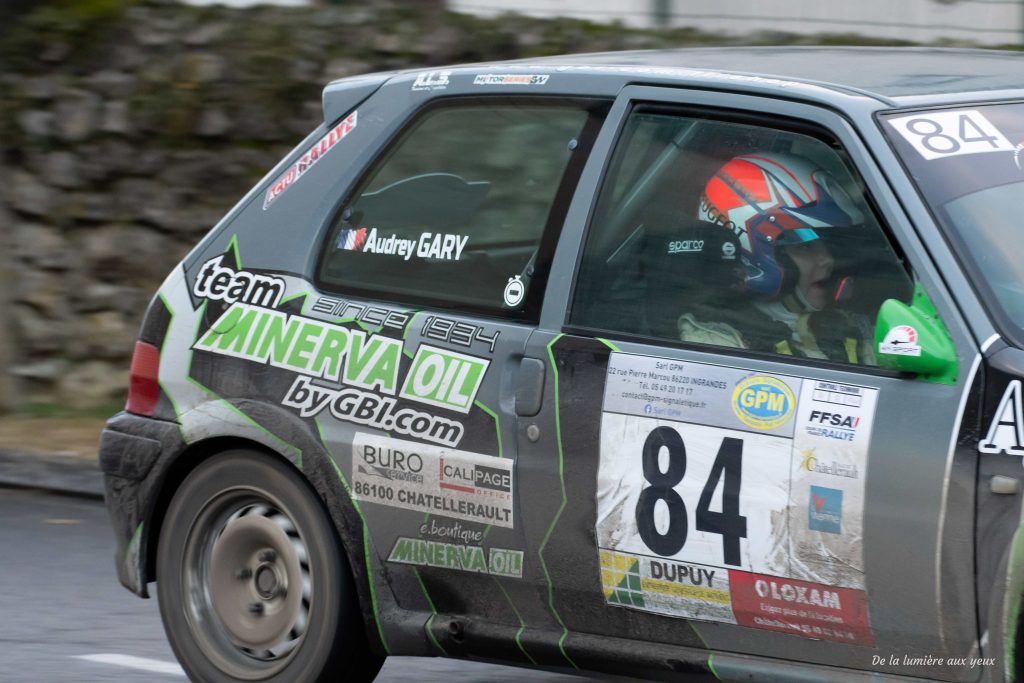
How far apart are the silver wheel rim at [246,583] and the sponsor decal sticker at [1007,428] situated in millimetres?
1923

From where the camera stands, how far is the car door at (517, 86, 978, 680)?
3578mm

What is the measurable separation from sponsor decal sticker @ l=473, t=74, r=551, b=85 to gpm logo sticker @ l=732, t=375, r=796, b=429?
41.6 inches

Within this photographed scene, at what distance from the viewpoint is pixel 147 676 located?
5.31m

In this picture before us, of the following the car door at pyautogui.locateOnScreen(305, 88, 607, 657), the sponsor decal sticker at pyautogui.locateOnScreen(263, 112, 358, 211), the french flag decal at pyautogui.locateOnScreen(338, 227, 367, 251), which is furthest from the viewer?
the sponsor decal sticker at pyautogui.locateOnScreen(263, 112, 358, 211)

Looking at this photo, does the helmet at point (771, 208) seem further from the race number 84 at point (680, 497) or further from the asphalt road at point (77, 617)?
the asphalt road at point (77, 617)

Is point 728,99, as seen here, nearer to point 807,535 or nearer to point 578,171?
point 578,171

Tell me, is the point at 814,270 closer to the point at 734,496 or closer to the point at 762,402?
the point at 762,402

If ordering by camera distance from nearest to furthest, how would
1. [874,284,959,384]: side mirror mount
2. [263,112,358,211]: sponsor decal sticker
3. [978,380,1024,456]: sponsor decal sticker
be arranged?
[978,380,1024,456]: sponsor decal sticker → [874,284,959,384]: side mirror mount → [263,112,358,211]: sponsor decal sticker

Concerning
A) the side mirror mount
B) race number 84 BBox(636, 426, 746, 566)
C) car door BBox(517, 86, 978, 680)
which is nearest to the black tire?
car door BBox(517, 86, 978, 680)

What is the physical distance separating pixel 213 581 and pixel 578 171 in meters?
1.57

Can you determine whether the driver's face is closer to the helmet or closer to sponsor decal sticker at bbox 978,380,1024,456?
the helmet

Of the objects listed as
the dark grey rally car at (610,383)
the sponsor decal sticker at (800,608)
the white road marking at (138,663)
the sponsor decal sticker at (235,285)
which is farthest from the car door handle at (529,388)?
the white road marking at (138,663)

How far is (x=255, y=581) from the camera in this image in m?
4.78

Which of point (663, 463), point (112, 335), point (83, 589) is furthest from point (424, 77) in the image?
point (112, 335)
